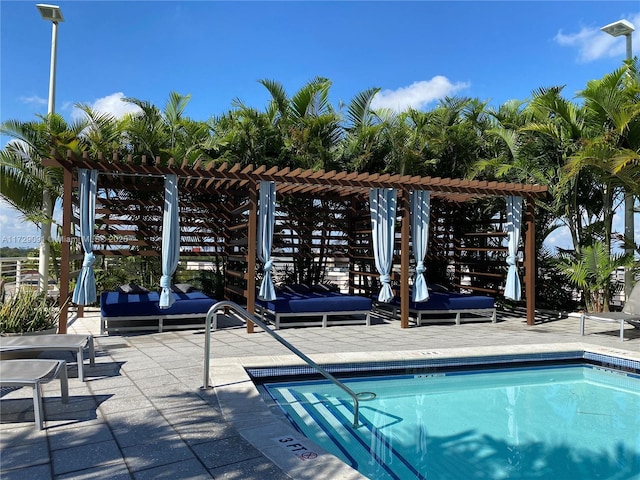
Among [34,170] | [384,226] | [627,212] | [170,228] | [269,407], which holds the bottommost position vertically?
[269,407]

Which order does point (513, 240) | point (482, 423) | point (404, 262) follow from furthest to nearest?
point (513, 240)
point (404, 262)
point (482, 423)

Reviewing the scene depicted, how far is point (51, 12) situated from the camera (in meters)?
10.0

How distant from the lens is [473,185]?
8.79 m

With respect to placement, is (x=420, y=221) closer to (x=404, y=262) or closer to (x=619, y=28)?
(x=404, y=262)

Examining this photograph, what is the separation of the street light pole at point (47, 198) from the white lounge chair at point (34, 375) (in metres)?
6.62

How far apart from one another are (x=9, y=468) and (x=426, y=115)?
10.9 metres

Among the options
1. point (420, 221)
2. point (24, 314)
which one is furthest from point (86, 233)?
point (420, 221)

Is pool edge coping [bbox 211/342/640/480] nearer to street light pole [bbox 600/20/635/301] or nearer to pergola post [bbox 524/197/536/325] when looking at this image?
pergola post [bbox 524/197/536/325]

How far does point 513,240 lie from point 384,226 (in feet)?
8.82

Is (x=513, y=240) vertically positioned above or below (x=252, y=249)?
above

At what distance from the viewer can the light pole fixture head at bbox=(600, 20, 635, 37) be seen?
9.76 meters

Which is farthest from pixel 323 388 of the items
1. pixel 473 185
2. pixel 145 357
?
pixel 473 185

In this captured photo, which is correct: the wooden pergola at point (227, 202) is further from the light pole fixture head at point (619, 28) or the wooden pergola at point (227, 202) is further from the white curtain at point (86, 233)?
the light pole fixture head at point (619, 28)

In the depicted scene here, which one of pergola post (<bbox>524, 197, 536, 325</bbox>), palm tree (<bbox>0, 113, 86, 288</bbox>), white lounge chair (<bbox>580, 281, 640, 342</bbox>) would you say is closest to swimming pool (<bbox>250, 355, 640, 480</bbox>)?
white lounge chair (<bbox>580, 281, 640, 342</bbox>)
